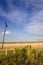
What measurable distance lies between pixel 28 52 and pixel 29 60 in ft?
2.12

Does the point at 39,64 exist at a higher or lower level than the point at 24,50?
lower

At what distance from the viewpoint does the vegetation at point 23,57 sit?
45.2 ft

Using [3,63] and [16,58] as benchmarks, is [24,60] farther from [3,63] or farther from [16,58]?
[3,63]

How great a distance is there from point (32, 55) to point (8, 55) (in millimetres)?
1780

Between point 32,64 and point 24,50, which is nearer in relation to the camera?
point 32,64

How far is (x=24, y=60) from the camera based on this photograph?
46.2ft

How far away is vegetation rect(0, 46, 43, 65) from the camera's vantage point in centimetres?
1379

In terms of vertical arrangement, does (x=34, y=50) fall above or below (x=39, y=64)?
above

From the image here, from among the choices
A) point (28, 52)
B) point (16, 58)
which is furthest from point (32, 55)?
point (16, 58)

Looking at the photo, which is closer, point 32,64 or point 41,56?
point 32,64

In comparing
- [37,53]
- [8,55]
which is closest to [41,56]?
[37,53]

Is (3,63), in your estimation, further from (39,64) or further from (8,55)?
(39,64)

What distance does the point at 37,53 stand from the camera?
1481 cm

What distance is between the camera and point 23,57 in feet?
46.9
